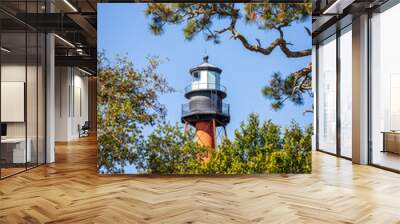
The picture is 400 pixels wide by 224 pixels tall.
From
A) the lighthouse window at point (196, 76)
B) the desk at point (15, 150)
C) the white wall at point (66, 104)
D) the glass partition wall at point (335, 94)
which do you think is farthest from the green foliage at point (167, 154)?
the white wall at point (66, 104)

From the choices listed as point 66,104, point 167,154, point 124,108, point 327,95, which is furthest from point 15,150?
point 66,104

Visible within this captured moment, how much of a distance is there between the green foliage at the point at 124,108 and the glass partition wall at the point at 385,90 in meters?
4.00

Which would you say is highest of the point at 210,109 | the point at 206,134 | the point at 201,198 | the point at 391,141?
the point at 210,109

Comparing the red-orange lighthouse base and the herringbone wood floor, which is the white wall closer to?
the herringbone wood floor

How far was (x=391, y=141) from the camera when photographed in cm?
711

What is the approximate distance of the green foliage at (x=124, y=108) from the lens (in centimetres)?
636

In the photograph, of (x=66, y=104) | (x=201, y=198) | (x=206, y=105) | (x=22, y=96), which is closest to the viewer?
(x=201, y=198)

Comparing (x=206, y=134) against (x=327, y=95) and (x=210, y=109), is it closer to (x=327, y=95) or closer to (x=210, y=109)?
(x=210, y=109)

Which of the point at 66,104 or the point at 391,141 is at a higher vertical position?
the point at 66,104

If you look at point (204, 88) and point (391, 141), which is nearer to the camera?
point (204, 88)

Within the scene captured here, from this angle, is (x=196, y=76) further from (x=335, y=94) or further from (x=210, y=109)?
(x=335, y=94)

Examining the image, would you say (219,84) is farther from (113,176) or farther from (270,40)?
(113,176)

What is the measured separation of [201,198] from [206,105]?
1882 mm

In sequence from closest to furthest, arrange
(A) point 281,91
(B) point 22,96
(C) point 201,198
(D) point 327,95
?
(C) point 201,198
(A) point 281,91
(B) point 22,96
(D) point 327,95
